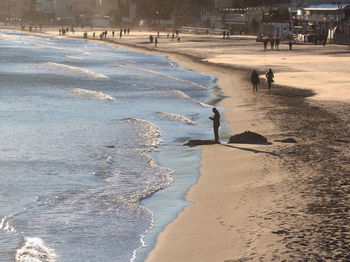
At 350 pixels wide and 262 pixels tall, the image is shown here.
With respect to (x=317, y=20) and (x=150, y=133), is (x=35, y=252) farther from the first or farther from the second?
(x=317, y=20)

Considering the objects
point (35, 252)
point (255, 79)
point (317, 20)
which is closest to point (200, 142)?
point (35, 252)

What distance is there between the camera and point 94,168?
25.9 meters

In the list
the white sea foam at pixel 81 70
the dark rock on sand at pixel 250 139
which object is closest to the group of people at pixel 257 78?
the dark rock on sand at pixel 250 139

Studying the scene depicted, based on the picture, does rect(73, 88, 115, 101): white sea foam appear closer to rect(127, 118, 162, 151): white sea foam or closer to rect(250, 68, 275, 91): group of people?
rect(250, 68, 275, 91): group of people

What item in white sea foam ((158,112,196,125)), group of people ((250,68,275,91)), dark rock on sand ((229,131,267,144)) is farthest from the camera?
group of people ((250,68,275,91))

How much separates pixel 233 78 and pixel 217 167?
3718 cm

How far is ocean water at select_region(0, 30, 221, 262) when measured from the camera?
17.4 metres

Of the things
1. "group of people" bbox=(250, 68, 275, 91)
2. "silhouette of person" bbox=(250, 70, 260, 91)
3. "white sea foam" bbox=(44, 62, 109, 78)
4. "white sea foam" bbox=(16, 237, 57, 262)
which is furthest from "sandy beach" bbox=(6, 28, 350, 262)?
"white sea foam" bbox=(44, 62, 109, 78)

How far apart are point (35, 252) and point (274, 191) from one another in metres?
7.72

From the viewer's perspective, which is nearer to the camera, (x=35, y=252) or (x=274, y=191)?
(x=35, y=252)

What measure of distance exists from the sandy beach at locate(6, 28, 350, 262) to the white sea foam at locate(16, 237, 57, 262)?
2.54 meters

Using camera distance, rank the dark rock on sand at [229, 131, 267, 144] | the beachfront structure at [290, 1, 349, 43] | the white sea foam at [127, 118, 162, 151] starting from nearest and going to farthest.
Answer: the dark rock on sand at [229, 131, 267, 144]
the white sea foam at [127, 118, 162, 151]
the beachfront structure at [290, 1, 349, 43]

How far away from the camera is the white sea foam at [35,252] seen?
622 inches

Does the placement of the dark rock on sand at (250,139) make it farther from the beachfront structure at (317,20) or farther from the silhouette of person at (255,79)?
the beachfront structure at (317,20)
